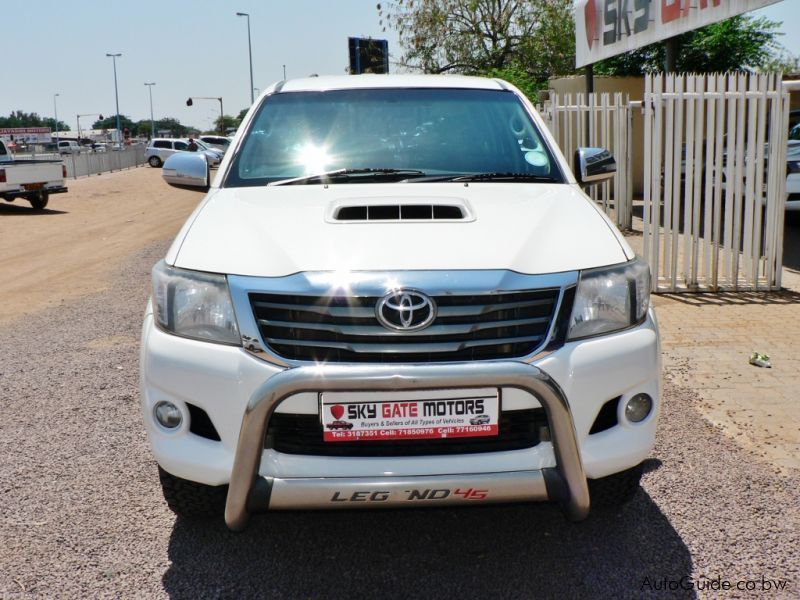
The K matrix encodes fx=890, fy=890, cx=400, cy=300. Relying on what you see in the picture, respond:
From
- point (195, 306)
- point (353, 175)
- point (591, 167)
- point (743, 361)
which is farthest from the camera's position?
point (743, 361)

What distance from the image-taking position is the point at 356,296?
2.74 meters

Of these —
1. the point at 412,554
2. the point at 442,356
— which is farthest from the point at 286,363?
the point at 412,554

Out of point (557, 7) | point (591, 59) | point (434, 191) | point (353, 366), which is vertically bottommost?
point (353, 366)

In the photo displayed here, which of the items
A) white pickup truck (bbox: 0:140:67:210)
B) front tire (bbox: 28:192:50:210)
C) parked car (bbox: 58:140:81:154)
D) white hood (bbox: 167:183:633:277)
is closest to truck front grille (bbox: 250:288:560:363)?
white hood (bbox: 167:183:633:277)

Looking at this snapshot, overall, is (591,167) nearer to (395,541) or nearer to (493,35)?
(395,541)

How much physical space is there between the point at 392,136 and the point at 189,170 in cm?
112

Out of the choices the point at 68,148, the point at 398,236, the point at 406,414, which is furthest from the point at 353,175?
the point at 68,148

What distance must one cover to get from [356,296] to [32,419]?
3.02 meters

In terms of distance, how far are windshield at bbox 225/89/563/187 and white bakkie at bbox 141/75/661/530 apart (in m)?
0.83

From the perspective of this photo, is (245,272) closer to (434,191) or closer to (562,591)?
(434,191)

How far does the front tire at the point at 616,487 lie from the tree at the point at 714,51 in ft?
69.3

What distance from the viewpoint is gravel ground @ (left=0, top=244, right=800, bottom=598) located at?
3055 millimetres

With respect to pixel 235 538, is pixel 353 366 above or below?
above

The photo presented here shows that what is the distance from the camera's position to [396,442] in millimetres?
2781
